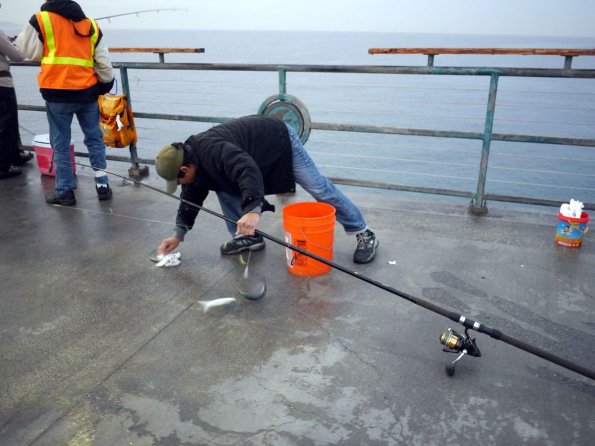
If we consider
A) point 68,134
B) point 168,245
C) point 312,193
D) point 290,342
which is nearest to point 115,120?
point 68,134

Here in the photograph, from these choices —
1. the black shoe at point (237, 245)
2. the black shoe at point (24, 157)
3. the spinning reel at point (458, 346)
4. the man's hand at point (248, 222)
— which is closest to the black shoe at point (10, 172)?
the black shoe at point (24, 157)

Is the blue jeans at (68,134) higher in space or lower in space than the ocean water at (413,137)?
higher

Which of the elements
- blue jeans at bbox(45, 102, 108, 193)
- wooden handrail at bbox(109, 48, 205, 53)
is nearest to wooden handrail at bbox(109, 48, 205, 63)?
wooden handrail at bbox(109, 48, 205, 53)

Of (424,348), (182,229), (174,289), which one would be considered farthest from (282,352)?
(182,229)

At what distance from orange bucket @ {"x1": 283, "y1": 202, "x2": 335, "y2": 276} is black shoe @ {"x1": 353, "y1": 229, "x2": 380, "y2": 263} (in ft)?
0.69

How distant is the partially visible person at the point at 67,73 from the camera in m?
4.59

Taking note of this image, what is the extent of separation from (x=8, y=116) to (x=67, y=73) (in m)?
1.62

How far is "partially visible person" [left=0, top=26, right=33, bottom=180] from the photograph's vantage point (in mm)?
5574

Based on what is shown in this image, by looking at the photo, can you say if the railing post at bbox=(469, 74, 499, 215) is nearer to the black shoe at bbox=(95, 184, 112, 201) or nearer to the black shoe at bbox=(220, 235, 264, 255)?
the black shoe at bbox=(220, 235, 264, 255)

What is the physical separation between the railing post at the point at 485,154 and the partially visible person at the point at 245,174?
1381 mm

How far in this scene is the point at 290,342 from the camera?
295 centimetres

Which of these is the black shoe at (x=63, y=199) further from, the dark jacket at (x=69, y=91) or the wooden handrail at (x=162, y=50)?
the wooden handrail at (x=162, y=50)

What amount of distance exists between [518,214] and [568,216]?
0.87 meters

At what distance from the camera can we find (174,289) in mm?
3590
